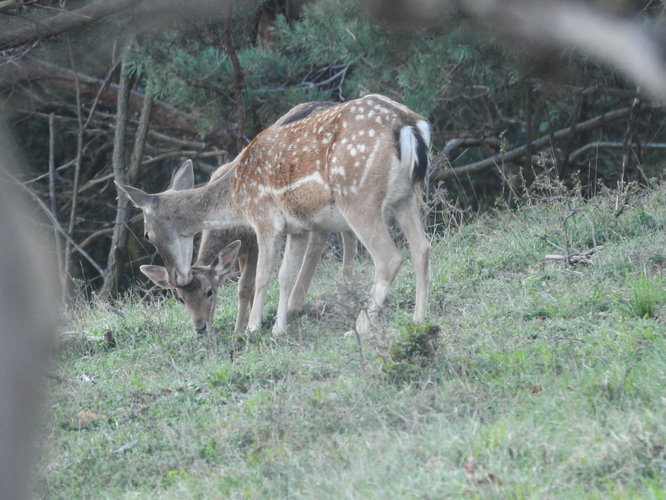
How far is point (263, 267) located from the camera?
7.73 m

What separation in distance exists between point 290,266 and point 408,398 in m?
3.10

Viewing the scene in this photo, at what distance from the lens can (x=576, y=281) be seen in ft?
22.7

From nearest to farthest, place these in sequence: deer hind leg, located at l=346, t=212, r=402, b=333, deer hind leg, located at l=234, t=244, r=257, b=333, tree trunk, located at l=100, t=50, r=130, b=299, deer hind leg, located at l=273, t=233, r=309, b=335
Result: deer hind leg, located at l=346, t=212, r=402, b=333
deer hind leg, located at l=273, t=233, r=309, b=335
deer hind leg, located at l=234, t=244, r=257, b=333
tree trunk, located at l=100, t=50, r=130, b=299

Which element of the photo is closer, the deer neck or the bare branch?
the bare branch

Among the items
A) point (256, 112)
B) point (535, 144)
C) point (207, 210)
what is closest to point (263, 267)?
point (207, 210)

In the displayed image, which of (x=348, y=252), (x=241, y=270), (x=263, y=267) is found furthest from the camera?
(x=241, y=270)

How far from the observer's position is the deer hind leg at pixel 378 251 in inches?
272

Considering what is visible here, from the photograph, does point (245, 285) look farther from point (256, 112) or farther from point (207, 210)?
point (256, 112)

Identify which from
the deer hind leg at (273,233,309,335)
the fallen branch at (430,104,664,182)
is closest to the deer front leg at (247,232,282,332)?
the deer hind leg at (273,233,309,335)

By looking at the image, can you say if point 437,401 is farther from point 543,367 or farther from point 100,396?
point 100,396

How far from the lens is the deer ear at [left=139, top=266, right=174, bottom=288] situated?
Result: 27.0 feet

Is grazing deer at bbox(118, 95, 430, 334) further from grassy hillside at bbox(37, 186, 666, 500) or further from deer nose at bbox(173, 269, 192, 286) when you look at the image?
grassy hillside at bbox(37, 186, 666, 500)

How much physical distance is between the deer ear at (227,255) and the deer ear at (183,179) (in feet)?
4.44

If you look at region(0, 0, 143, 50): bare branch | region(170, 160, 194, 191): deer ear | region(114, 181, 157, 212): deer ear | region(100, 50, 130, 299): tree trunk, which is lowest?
region(100, 50, 130, 299): tree trunk
